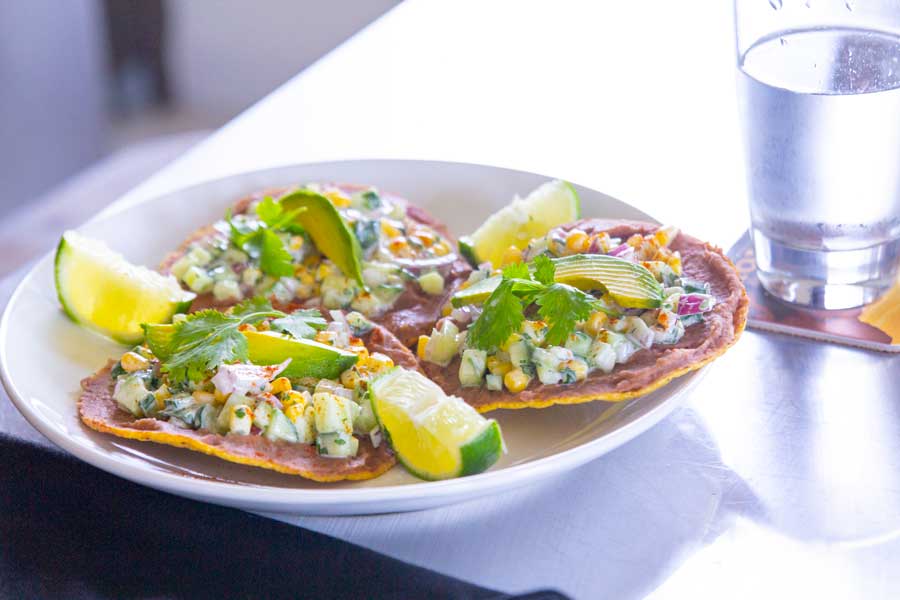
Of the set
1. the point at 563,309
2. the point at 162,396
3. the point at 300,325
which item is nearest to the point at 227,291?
the point at 300,325

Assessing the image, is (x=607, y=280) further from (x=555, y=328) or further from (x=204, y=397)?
(x=204, y=397)

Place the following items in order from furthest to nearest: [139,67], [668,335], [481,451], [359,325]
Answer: [139,67] < [359,325] < [668,335] < [481,451]

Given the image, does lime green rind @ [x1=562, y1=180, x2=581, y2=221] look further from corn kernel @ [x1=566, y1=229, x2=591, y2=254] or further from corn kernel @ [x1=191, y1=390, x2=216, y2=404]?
corn kernel @ [x1=191, y1=390, x2=216, y2=404]

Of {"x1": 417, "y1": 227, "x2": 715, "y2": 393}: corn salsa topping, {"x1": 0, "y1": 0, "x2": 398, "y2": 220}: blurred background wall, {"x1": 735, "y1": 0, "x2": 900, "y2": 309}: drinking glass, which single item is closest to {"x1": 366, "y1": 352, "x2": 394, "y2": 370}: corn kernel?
{"x1": 417, "y1": 227, "x2": 715, "y2": 393}: corn salsa topping

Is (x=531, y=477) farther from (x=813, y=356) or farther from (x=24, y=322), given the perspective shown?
(x=24, y=322)

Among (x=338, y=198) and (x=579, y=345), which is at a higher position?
(x=338, y=198)

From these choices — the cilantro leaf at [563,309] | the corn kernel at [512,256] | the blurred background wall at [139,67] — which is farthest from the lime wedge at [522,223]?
the blurred background wall at [139,67]

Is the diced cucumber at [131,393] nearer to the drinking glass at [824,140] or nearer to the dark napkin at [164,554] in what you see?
the dark napkin at [164,554]
